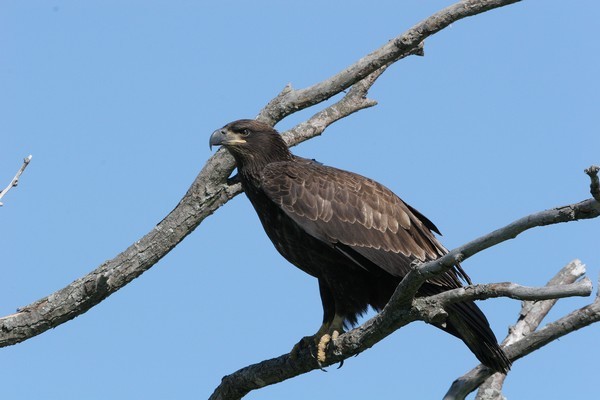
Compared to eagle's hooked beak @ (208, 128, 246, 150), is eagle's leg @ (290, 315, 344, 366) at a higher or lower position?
lower

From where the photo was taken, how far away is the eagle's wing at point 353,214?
6.93 meters

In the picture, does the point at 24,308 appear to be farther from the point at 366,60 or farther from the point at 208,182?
the point at 366,60

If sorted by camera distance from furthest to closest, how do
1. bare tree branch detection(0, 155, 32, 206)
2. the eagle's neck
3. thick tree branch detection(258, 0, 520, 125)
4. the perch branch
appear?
the eagle's neck, thick tree branch detection(258, 0, 520, 125), bare tree branch detection(0, 155, 32, 206), the perch branch

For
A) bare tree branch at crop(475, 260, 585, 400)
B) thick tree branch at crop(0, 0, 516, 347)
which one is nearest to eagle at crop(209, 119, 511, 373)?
thick tree branch at crop(0, 0, 516, 347)

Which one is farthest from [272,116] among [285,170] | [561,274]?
[561,274]

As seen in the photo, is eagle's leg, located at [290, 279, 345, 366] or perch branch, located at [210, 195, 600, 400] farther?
eagle's leg, located at [290, 279, 345, 366]

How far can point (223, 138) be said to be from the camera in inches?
298

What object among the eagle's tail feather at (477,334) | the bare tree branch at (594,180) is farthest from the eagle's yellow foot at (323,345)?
the bare tree branch at (594,180)

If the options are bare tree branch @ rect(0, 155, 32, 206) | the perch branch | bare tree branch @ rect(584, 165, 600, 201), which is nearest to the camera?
bare tree branch @ rect(584, 165, 600, 201)

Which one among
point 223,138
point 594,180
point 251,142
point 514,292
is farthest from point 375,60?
point 594,180

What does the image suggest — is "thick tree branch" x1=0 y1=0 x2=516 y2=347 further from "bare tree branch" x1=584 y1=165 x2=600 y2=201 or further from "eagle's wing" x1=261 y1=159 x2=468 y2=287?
"bare tree branch" x1=584 y1=165 x2=600 y2=201

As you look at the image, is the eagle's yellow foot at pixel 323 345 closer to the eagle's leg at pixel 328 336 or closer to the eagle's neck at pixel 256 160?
the eagle's leg at pixel 328 336

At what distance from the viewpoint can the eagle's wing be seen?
6.93 meters

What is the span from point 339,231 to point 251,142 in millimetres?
1110
